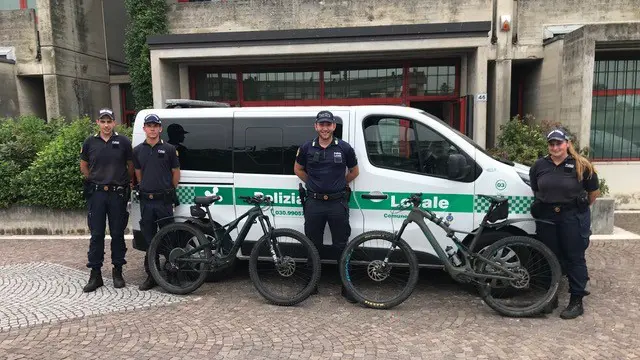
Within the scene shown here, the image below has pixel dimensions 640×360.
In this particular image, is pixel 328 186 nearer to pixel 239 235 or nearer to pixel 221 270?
pixel 239 235

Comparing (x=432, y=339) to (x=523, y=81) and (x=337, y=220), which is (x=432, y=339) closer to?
(x=337, y=220)

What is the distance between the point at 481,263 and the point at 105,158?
416 cm

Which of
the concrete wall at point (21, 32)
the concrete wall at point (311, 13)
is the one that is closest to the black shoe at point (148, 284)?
the concrete wall at point (311, 13)

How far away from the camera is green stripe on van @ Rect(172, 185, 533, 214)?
491 centimetres

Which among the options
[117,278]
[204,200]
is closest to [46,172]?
[117,278]

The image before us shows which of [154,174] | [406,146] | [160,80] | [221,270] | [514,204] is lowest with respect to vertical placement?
[221,270]

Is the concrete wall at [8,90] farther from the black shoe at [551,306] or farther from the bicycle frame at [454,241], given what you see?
the black shoe at [551,306]

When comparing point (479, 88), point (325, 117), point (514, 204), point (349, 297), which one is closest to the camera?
point (325, 117)

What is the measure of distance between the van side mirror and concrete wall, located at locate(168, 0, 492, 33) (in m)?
7.28

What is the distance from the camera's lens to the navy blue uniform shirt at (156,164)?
5.24m

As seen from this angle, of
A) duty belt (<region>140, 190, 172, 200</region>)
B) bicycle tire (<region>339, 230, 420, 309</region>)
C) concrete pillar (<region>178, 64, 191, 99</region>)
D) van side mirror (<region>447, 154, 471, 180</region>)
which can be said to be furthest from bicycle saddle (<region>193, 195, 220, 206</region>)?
concrete pillar (<region>178, 64, 191, 99</region>)

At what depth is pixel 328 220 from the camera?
16.1ft

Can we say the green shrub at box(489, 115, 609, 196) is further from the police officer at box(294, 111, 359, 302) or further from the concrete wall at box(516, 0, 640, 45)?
the police officer at box(294, 111, 359, 302)

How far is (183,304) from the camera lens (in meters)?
5.01
